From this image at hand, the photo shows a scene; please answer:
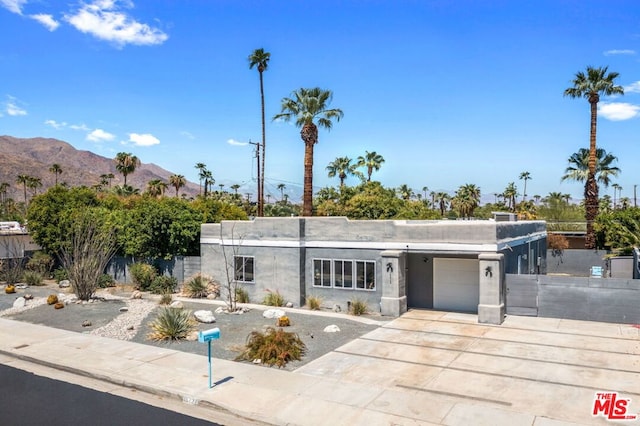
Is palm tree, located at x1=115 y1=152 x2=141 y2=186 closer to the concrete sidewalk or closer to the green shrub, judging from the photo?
the green shrub

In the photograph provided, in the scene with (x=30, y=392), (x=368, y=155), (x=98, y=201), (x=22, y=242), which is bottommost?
(x=30, y=392)

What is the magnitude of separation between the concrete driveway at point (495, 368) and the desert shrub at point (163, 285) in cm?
1403

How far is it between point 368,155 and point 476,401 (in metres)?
Answer: 59.5

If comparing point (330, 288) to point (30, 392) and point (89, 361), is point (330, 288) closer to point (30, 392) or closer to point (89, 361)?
point (89, 361)

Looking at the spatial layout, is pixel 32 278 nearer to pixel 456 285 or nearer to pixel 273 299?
pixel 273 299

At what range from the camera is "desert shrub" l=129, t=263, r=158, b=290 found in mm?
29859

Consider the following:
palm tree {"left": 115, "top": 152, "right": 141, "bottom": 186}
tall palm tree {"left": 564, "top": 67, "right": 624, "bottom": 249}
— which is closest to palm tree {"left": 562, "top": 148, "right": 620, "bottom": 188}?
tall palm tree {"left": 564, "top": 67, "right": 624, "bottom": 249}

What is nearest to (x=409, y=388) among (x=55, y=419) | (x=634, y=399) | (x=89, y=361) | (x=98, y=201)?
(x=634, y=399)

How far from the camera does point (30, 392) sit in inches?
518

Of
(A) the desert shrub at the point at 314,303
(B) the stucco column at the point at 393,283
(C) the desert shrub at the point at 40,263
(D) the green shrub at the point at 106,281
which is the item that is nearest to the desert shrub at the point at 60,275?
(C) the desert shrub at the point at 40,263

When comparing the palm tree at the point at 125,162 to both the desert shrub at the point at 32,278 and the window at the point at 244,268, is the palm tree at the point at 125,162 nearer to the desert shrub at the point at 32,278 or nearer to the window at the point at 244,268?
the desert shrub at the point at 32,278

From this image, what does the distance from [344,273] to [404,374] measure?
10.1m

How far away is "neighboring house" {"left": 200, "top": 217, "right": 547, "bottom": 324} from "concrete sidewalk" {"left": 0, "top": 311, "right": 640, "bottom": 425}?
2705 millimetres

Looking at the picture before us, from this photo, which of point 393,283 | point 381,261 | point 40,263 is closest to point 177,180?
point 40,263
